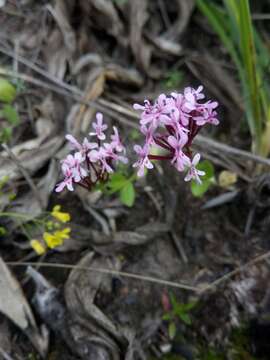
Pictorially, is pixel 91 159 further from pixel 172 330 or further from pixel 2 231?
pixel 172 330

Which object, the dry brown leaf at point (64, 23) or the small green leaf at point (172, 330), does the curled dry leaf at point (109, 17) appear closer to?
the dry brown leaf at point (64, 23)

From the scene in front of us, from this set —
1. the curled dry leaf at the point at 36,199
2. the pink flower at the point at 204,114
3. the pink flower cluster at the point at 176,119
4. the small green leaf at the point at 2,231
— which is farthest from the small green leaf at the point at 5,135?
the pink flower at the point at 204,114

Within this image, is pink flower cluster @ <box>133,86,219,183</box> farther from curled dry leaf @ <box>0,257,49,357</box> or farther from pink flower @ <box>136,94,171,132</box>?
curled dry leaf @ <box>0,257,49,357</box>

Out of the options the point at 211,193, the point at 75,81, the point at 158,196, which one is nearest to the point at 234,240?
the point at 211,193

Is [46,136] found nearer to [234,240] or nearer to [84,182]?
[84,182]

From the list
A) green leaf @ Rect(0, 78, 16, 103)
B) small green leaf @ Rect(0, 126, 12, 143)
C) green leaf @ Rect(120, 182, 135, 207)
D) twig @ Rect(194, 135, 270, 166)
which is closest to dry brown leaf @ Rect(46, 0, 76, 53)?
green leaf @ Rect(0, 78, 16, 103)

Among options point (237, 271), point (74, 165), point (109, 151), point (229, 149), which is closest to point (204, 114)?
point (109, 151)

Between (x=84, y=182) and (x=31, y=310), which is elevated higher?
(x=84, y=182)
